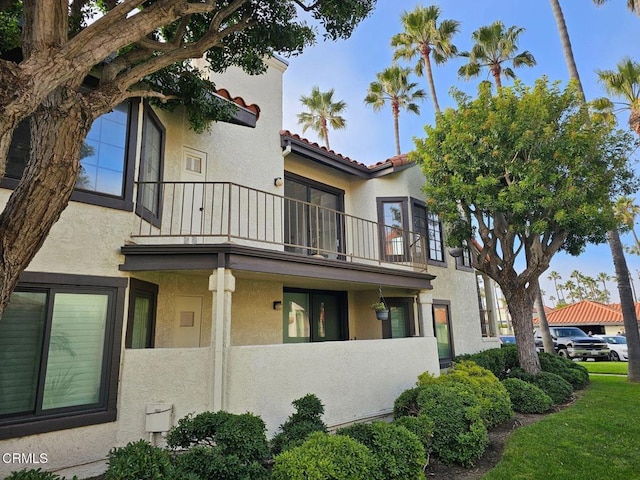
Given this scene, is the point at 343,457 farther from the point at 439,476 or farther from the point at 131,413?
the point at 131,413

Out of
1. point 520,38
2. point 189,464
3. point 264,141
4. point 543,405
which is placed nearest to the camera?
point 189,464

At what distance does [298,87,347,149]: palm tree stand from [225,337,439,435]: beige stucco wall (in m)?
17.7

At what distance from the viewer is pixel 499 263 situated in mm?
11344

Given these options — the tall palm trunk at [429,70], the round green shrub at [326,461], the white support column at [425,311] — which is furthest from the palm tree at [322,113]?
the round green shrub at [326,461]

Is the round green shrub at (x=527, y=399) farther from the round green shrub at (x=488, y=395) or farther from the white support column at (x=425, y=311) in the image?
the white support column at (x=425, y=311)

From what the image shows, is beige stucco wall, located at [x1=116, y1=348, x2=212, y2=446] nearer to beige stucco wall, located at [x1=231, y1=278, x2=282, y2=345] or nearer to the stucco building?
the stucco building

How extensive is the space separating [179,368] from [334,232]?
6748mm

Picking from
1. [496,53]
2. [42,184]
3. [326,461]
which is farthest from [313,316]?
[496,53]

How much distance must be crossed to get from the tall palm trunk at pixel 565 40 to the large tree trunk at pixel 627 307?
583 cm

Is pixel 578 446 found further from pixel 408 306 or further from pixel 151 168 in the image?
pixel 151 168

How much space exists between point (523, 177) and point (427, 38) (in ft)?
35.8

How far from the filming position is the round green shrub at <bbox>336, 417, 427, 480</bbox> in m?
4.46

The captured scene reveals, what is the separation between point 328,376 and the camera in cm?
663

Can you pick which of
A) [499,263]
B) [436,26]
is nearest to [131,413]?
[499,263]
